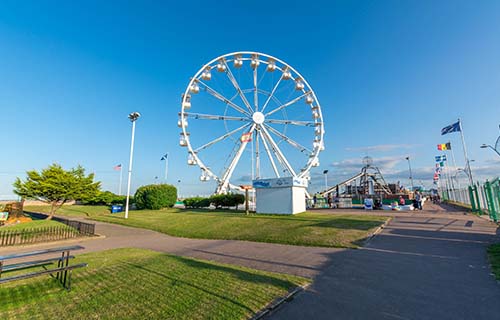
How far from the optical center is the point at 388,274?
481cm

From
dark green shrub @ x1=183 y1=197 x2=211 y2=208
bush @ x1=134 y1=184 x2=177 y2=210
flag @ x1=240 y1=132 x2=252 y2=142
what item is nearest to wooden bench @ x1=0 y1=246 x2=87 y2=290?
flag @ x1=240 y1=132 x2=252 y2=142

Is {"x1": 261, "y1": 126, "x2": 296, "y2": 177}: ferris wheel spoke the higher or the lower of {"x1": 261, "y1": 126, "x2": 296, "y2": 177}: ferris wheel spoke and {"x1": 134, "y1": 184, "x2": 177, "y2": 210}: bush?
the higher

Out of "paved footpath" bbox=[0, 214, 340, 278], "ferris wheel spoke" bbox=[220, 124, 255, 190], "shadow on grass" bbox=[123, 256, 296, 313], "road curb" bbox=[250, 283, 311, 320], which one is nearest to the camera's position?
"road curb" bbox=[250, 283, 311, 320]

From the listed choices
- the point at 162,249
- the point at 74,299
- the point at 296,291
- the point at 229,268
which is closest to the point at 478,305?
the point at 296,291

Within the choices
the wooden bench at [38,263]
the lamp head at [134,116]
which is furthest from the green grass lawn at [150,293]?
the lamp head at [134,116]

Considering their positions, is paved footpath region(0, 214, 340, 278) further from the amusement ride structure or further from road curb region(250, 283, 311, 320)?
the amusement ride structure

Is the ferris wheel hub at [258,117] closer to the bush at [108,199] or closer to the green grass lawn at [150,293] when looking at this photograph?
the green grass lawn at [150,293]

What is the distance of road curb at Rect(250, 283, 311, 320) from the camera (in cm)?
313

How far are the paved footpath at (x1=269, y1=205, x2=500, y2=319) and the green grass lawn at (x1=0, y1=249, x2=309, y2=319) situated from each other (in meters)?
0.65

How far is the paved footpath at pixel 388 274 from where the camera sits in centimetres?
329

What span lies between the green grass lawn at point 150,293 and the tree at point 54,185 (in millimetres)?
19374

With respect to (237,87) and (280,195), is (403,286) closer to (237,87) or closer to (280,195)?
(280,195)

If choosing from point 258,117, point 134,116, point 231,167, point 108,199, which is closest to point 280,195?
point 231,167

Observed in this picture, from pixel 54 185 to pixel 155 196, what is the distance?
34.3 feet
